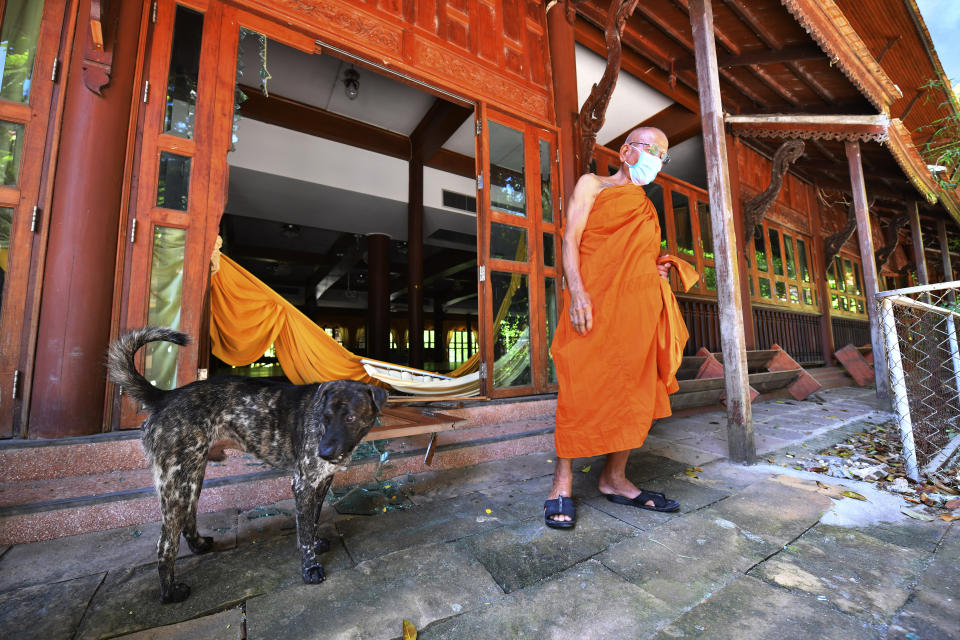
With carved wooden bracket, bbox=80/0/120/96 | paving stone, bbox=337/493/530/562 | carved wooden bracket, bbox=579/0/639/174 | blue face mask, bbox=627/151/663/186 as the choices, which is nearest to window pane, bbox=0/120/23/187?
carved wooden bracket, bbox=80/0/120/96

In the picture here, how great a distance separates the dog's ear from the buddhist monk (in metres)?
0.92

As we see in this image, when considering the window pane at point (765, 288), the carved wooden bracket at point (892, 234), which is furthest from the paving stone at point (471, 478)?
the carved wooden bracket at point (892, 234)

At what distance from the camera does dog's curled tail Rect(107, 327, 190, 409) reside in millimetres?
1405

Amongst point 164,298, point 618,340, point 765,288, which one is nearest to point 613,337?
point 618,340

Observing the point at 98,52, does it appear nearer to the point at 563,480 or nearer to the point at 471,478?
the point at 471,478

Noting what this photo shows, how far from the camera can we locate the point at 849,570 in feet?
4.47

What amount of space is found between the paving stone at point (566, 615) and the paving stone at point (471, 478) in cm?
97

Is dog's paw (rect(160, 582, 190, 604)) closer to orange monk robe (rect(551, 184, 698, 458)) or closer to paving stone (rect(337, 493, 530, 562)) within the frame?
paving stone (rect(337, 493, 530, 562))

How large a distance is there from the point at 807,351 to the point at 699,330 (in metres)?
3.76

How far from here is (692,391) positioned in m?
3.88

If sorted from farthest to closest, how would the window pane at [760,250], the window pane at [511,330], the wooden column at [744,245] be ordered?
the window pane at [760,250] → the wooden column at [744,245] → the window pane at [511,330]

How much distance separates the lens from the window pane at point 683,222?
6.20 metres

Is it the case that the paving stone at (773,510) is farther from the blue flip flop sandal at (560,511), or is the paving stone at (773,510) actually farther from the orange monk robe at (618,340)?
the blue flip flop sandal at (560,511)

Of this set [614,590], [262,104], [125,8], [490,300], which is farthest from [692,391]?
[262,104]
